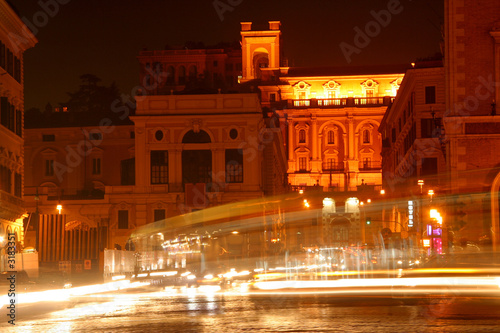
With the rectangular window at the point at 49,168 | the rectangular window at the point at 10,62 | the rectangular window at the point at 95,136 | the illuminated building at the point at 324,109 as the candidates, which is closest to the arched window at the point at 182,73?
the illuminated building at the point at 324,109

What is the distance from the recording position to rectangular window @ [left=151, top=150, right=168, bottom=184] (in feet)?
266

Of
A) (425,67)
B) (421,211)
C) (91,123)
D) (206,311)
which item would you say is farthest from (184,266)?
(91,123)

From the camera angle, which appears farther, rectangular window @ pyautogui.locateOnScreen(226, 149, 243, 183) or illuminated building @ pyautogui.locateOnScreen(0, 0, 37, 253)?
rectangular window @ pyautogui.locateOnScreen(226, 149, 243, 183)

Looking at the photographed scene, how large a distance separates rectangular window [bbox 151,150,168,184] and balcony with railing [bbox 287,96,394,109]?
71.2 metres

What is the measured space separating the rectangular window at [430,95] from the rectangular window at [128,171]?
30.6 meters

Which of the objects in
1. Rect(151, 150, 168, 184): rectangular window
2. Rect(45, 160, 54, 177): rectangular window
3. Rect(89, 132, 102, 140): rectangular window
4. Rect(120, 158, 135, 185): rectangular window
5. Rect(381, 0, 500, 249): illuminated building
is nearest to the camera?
Rect(381, 0, 500, 249): illuminated building

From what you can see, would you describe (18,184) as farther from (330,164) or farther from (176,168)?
(330,164)

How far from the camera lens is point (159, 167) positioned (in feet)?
267

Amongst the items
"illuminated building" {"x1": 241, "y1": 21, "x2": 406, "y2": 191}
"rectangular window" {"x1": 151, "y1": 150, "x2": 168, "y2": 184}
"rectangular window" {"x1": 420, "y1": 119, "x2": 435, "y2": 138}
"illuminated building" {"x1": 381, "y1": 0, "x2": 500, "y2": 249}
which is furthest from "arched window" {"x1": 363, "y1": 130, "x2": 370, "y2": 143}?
"illuminated building" {"x1": 381, "y1": 0, "x2": 500, "y2": 249}

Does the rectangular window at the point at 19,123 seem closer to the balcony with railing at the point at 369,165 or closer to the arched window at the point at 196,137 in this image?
the arched window at the point at 196,137

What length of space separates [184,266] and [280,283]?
8.38 metres

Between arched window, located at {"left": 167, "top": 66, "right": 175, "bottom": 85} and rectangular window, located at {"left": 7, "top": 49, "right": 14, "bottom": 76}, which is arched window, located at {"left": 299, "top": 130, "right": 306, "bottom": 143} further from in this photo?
rectangular window, located at {"left": 7, "top": 49, "right": 14, "bottom": 76}

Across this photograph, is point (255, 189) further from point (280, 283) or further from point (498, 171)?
point (280, 283)

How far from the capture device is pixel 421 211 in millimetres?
66625
